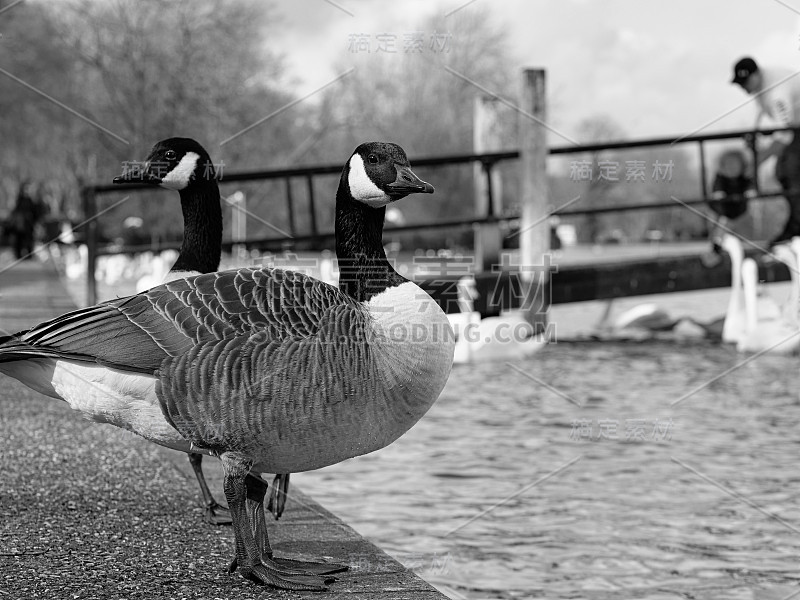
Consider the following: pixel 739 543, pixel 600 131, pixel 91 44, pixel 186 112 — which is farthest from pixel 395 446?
pixel 600 131

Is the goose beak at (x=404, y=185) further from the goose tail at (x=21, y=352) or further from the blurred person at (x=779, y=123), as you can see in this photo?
the blurred person at (x=779, y=123)

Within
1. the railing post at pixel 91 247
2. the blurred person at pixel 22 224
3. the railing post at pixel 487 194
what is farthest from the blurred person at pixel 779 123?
the blurred person at pixel 22 224

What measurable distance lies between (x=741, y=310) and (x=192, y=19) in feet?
60.2

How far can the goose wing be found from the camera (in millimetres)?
3234

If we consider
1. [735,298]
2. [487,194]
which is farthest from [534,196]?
[735,298]

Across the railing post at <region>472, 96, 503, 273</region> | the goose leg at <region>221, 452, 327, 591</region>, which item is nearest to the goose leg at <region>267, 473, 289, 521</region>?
Result: the goose leg at <region>221, 452, 327, 591</region>

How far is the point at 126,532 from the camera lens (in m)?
3.84

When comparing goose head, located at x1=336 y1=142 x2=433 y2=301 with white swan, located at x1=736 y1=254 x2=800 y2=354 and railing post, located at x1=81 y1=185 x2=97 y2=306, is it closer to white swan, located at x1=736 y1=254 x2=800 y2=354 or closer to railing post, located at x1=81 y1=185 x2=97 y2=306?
railing post, located at x1=81 y1=185 x2=97 y2=306

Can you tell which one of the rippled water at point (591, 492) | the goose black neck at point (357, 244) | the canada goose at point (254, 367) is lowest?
the rippled water at point (591, 492)

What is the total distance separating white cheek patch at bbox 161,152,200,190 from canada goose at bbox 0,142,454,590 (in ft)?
4.59

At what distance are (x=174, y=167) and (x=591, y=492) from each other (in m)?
3.09

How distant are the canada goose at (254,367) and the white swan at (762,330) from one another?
9.94 metres

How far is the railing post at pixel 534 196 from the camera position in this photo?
1291 cm

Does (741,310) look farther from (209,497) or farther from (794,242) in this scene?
(209,497)
